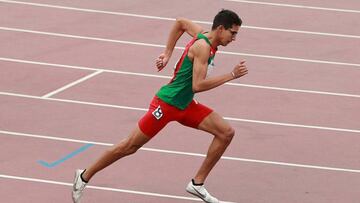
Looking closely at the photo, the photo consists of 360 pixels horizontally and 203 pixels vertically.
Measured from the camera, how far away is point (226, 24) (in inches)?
440

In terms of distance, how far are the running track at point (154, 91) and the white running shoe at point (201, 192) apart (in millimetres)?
340

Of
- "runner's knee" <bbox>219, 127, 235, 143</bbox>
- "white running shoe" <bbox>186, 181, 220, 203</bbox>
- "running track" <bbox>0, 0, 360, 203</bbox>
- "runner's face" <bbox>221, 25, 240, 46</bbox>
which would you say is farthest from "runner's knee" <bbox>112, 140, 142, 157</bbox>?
"runner's face" <bbox>221, 25, 240, 46</bbox>

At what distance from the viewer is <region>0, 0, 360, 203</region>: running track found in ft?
40.6

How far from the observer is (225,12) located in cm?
1118

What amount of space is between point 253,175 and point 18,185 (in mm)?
2742

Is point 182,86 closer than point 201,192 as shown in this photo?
Yes

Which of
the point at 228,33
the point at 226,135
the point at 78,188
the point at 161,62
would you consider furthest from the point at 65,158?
the point at 228,33

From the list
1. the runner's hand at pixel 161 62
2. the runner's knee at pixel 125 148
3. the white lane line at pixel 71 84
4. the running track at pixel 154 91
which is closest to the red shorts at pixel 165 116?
the runner's knee at pixel 125 148

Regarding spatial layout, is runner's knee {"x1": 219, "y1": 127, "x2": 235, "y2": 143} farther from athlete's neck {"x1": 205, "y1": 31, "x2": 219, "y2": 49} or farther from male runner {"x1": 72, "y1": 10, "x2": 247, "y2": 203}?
athlete's neck {"x1": 205, "y1": 31, "x2": 219, "y2": 49}

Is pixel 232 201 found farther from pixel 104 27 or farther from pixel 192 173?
pixel 104 27

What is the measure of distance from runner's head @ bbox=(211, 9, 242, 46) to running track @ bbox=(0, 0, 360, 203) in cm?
187

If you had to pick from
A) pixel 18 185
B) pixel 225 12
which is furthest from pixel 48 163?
pixel 225 12

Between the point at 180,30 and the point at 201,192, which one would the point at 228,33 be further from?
the point at 201,192

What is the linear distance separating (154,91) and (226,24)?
4954 mm
